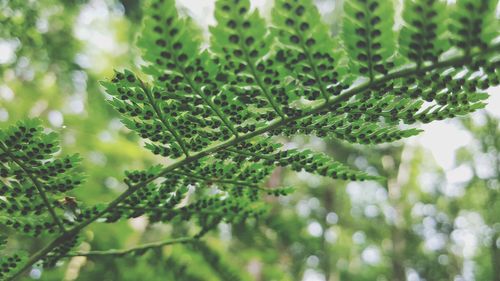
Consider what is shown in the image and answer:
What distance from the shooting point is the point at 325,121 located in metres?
1.49

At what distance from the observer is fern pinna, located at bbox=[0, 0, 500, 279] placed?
Result: 1121 mm

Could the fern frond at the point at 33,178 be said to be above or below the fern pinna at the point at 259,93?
below

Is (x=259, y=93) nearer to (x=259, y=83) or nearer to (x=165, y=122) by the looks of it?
(x=259, y=83)

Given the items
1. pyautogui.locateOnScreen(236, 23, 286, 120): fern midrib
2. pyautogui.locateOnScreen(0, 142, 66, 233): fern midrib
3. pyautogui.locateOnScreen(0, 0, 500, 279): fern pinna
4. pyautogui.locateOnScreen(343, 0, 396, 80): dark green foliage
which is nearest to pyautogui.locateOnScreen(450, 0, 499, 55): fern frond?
pyautogui.locateOnScreen(0, 0, 500, 279): fern pinna

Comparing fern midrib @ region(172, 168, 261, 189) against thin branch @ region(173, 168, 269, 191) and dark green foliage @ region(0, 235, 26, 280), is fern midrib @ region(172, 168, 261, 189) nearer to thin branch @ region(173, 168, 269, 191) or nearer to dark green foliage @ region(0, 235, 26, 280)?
thin branch @ region(173, 168, 269, 191)

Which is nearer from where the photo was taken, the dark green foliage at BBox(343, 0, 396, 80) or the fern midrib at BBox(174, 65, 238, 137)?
the dark green foliage at BBox(343, 0, 396, 80)

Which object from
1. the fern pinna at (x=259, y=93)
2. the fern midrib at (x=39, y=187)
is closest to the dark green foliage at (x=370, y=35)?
the fern pinna at (x=259, y=93)

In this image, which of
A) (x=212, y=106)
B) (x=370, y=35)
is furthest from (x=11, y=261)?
(x=370, y=35)

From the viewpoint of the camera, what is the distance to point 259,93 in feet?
4.57

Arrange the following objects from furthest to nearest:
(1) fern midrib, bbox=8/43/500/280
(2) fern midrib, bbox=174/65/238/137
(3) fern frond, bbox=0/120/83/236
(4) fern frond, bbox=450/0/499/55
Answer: (3) fern frond, bbox=0/120/83/236, (2) fern midrib, bbox=174/65/238/137, (1) fern midrib, bbox=8/43/500/280, (4) fern frond, bbox=450/0/499/55

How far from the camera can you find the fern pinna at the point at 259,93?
112 cm

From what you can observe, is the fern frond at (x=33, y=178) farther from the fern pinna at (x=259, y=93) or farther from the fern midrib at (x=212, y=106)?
the fern midrib at (x=212, y=106)

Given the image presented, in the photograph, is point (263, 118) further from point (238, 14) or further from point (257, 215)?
point (257, 215)

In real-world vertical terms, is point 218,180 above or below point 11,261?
above
